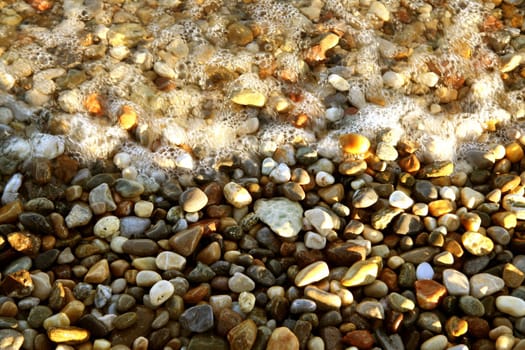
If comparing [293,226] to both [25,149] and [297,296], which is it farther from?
[25,149]

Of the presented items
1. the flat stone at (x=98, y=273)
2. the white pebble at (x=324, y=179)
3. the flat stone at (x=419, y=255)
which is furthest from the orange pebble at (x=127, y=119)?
the flat stone at (x=419, y=255)

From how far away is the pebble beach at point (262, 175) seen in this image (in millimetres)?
1899

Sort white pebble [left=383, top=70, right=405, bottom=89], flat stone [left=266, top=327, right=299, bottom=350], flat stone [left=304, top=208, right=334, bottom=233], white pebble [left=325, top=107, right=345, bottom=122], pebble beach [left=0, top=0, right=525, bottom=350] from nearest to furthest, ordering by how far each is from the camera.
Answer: flat stone [left=266, top=327, right=299, bottom=350]
pebble beach [left=0, top=0, right=525, bottom=350]
flat stone [left=304, top=208, right=334, bottom=233]
white pebble [left=325, top=107, right=345, bottom=122]
white pebble [left=383, top=70, right=405, bottom=89]

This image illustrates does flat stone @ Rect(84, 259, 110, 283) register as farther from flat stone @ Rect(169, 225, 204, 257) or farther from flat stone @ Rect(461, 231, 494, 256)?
flat stone @ Rect(461, 231, 494, 256)

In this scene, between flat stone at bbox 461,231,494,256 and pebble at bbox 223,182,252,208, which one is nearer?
flat stone at bbox 461,231,494,256

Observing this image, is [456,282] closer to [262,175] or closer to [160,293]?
[262,175]

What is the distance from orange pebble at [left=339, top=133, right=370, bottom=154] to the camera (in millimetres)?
2467

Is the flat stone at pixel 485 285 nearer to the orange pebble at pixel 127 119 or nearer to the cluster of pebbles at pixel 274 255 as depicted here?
the cluster of pebbles at pixel 274 255

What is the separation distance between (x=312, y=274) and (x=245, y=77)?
1.15m

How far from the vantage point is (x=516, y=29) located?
306 centimetres

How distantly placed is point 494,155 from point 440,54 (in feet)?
2.34

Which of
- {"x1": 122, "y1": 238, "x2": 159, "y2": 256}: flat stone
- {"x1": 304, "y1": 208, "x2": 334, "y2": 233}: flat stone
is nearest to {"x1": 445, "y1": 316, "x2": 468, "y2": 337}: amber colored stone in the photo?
{"x1": 304, "y1": 208, "x2": 334, "y2": 233}: flat stone

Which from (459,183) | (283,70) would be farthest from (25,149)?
(459,183)

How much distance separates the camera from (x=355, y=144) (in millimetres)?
2469
